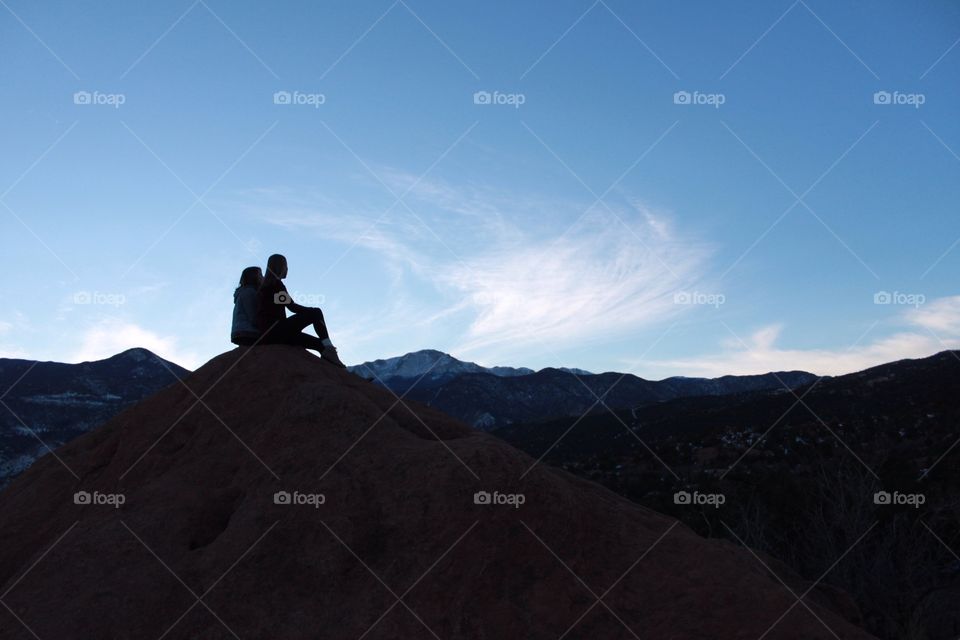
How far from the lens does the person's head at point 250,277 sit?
874 centimetres

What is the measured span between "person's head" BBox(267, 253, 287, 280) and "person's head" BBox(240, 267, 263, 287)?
0.31 meters

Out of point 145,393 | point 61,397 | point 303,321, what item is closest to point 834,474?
point 303,321

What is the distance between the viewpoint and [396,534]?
547cm

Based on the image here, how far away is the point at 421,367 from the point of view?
16162cm

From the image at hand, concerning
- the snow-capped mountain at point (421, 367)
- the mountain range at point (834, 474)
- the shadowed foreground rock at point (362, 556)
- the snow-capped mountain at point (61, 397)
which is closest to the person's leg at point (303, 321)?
the shadowed foreground rock at point (362, 556)

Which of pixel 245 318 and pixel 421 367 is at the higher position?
pixel 421 367

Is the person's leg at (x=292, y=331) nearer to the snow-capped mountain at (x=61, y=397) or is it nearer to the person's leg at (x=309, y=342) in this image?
the person's leg at (x=309, y=342)

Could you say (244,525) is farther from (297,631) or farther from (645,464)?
(645,464)

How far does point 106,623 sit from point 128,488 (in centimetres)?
190

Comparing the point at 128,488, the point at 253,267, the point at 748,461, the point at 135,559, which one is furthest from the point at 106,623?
the point at 748,461

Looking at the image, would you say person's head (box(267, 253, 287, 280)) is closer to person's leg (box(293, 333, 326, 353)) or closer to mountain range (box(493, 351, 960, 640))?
person's leg (box(293, 333, 326, 353))

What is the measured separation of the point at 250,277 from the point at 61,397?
229ft

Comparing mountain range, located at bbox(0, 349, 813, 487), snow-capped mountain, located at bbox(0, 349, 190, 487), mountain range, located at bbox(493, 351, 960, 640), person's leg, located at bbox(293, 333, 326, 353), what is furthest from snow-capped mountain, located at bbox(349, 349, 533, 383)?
person's leg, located at bbox(293, 333, 326, 353)

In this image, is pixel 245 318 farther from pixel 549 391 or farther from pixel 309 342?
pixel 549 391
